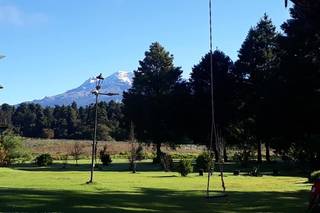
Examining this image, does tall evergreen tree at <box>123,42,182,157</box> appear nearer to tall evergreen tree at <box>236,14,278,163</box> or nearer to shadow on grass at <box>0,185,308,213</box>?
tall evergreen tree at <box>236,14,278,163</box>

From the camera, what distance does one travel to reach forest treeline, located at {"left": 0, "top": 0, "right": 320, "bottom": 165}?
57.0 m

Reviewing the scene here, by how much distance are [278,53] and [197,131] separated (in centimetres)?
A: 1539

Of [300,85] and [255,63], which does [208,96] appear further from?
[300,85]

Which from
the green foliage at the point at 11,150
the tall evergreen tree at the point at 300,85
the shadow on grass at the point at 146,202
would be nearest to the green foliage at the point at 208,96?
the tall evergreen tree at the point at 300,85

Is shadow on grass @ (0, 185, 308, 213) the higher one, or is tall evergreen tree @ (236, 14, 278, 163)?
tall evergreen tree @ (236, 14, 278, 163)

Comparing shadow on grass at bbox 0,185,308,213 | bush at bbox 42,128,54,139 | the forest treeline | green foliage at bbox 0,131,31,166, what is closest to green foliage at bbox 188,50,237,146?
the forest treeline

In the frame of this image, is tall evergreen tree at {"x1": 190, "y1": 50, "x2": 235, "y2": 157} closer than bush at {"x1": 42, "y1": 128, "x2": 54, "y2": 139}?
Yes

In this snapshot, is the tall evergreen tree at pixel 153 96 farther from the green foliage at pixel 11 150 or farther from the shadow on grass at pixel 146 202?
the shadow on grass at pixel 146 202

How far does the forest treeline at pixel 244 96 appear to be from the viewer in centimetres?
5697

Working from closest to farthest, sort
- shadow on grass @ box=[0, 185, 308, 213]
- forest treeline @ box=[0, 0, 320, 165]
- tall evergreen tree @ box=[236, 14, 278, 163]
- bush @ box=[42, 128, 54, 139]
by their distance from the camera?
shadow on grass @ box=[0, 185, 308, 213], forest treeline @ box=[0, 0, 320, 165], tall evergreen tree @ box=[236, 14, 278, 163], bush @ box=[42, 128, 54, 139]

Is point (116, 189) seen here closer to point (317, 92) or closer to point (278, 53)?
point (317, 92)

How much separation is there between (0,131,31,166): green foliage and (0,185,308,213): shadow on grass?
38388mm

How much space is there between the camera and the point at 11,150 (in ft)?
222

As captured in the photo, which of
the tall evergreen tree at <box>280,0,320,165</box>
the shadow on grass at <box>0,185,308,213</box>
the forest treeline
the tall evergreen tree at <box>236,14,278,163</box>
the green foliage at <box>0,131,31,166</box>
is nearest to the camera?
the shadow on grass at <box>0,185,308,213</box>
